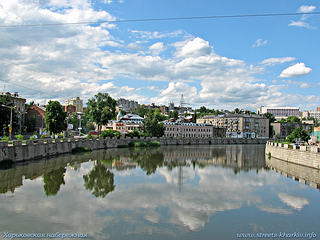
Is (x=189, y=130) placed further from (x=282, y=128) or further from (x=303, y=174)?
(x=303, y=174)

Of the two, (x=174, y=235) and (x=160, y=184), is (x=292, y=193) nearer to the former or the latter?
(x=160, y=184)

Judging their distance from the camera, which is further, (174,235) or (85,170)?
(85,170)

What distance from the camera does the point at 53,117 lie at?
64.4 metres

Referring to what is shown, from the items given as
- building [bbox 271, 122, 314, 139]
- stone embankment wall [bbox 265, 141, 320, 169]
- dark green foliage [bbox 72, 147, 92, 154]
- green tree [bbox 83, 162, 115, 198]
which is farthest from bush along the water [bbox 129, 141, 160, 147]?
building [bbox 271, 122, 314, 139]

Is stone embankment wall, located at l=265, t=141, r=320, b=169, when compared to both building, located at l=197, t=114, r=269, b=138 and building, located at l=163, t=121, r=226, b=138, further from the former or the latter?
building, located at l=197, t=114, r=269, b=138

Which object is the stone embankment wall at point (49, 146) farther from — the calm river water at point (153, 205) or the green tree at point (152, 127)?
the green tree at point (152, 127)

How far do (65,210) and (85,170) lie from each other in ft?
59.7

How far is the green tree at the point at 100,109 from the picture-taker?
270 feet

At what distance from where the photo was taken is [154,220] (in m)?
16.8

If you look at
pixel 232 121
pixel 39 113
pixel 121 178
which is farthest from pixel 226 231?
pixel 232 121

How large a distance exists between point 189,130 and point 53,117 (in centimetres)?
7046

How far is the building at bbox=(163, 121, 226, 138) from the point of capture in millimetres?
122238

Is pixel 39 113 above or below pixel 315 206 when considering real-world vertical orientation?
above

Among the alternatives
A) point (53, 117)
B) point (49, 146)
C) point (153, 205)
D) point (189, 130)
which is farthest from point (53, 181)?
point (189, 130)
